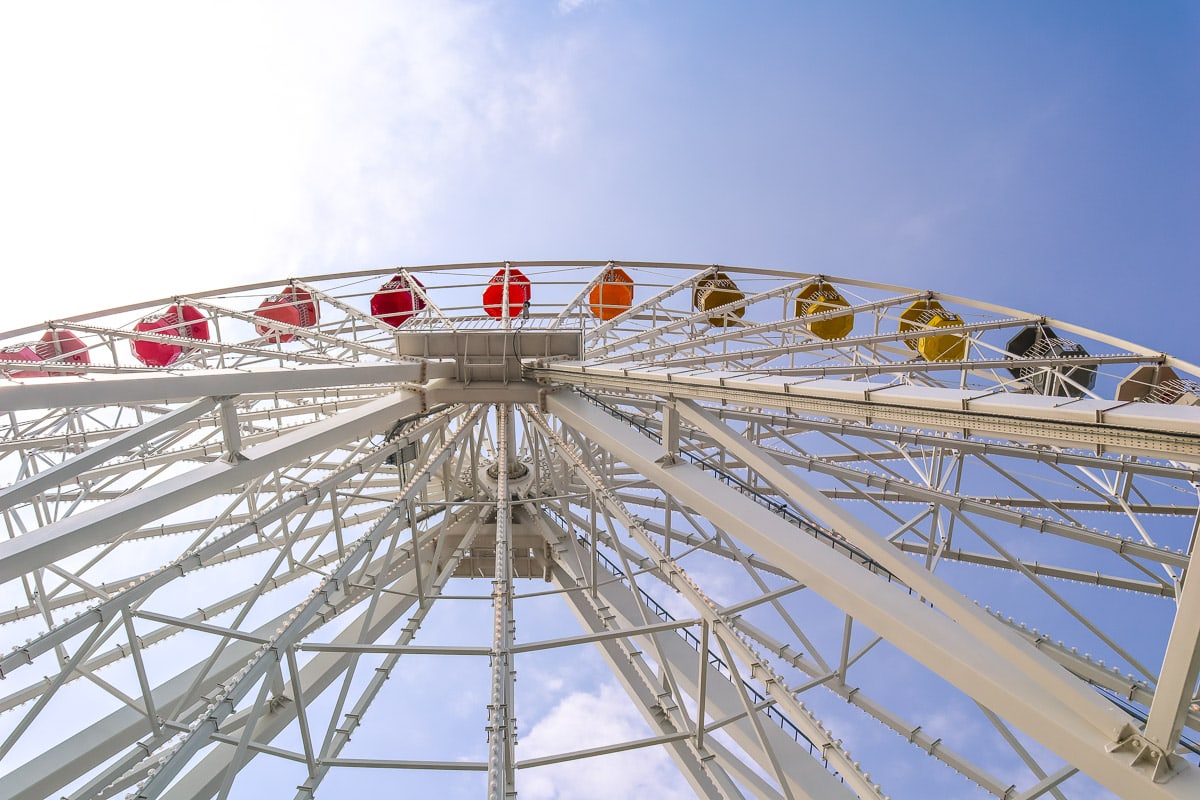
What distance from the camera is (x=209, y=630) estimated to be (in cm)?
879

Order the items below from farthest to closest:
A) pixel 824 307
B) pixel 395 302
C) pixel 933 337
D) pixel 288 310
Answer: pixel 395 302 → pixel 824 307 → pixel 288 310 → pixel 933 337

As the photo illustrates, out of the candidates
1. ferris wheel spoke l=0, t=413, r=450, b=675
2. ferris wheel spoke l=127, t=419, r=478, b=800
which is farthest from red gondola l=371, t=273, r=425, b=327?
ferris wheel spoke l=127, t=419, r=478, b=800

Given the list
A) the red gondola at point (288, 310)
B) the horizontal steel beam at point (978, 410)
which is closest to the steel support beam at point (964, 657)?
the horizontal steel beam at point (978, 410)

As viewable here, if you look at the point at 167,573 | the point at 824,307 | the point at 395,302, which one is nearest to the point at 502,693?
the point at 167,573

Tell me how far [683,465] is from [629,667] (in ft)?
19.6

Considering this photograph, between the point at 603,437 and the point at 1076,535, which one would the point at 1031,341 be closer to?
the point at 1076,535

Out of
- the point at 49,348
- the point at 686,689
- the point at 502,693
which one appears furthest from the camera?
the point at 49,348

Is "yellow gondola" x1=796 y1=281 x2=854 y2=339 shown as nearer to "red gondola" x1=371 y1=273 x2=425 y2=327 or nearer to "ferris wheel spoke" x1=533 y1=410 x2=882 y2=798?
"ferris wheel spoke" x1=533 y1=410 x2=882 y2=798

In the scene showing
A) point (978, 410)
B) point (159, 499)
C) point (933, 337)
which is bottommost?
point (159, 499)

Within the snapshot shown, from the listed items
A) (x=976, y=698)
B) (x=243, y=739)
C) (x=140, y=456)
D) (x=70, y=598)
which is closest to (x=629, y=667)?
(x=243, y=739)

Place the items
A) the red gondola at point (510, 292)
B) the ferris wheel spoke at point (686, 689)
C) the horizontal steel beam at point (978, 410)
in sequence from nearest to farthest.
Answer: the horizontal steel beam at point (978, 410), the ferris wheel spoke at point (686, 689), the red gondola at point (510, 292)

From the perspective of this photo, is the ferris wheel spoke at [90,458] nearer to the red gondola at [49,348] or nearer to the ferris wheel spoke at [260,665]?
the ferris wheel spoke at [260,665]

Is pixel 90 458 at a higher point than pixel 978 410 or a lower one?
lower

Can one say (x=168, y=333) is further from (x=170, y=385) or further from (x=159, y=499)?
(x=159, y=499)
